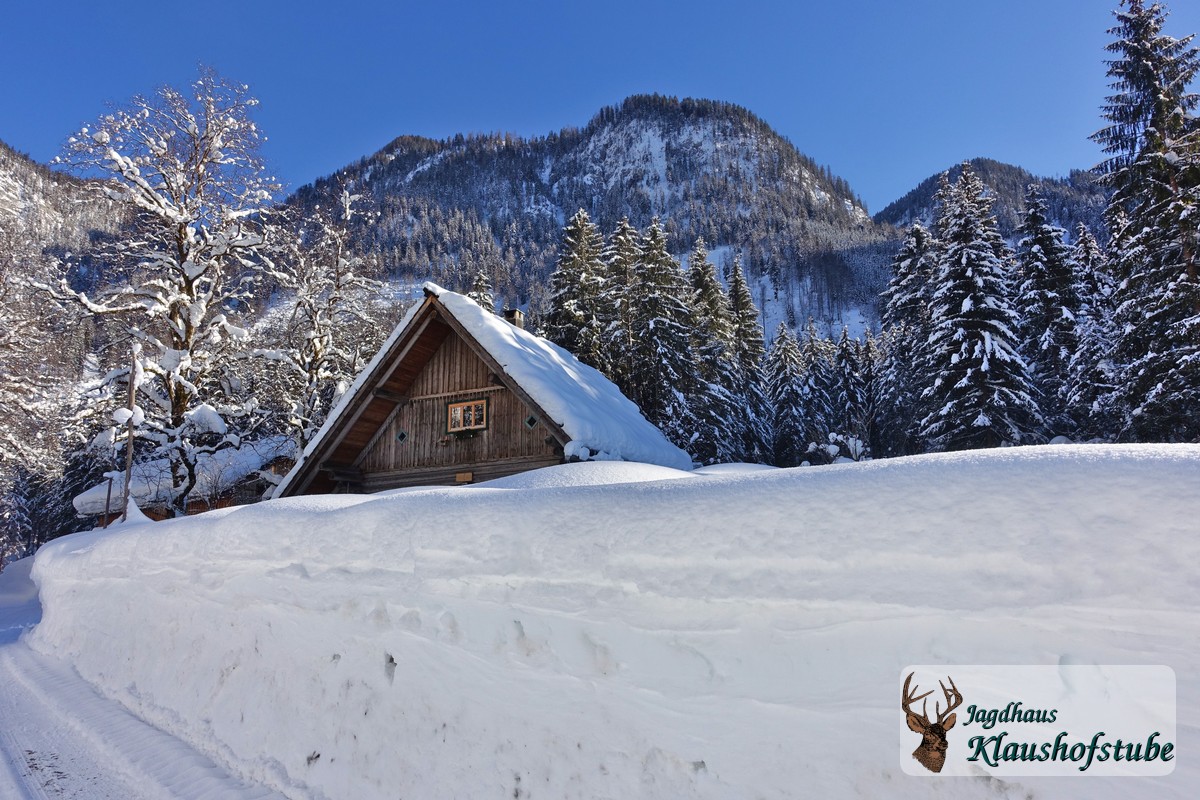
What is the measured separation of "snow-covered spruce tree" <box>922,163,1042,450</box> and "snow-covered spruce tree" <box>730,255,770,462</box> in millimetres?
9252

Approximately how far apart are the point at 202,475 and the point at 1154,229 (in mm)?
28310

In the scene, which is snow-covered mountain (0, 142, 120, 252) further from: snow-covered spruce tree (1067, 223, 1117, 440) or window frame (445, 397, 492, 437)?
snow-covered spruce tree (1067, 223, 1117, 440)

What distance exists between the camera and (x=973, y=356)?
22.0 metres

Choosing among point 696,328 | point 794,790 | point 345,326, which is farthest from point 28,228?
point 794,790

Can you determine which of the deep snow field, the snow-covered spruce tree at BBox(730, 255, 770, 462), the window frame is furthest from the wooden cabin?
the snow-covered spruce tree at BBox(730, 255, 770, 462)

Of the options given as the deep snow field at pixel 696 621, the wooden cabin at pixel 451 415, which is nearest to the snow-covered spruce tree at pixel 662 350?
the wooden cabin at pixel 451 415

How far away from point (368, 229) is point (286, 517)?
68.1 feet

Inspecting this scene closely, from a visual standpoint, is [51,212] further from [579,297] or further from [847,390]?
[847,390]

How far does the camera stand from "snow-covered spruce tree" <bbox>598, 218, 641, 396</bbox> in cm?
2911

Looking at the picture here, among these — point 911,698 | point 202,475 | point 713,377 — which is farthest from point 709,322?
point 911,698

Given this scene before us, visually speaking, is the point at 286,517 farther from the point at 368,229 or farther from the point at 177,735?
the point at 368,229

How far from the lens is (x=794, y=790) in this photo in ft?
9.08

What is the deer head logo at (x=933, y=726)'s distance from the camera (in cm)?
249

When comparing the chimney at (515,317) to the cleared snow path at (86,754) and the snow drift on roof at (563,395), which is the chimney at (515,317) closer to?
the snow drift on roof at (563,395)
